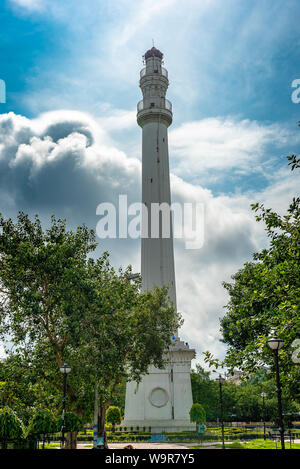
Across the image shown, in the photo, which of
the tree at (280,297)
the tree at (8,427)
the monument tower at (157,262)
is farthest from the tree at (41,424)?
the monument tower at (157,262)

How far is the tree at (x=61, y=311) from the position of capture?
75.6 ft

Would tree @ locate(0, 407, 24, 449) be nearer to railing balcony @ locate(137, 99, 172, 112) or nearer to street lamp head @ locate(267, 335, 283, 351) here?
street lamp head @ locate(267, 335, 283, 351)

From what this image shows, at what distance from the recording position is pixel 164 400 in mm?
41375

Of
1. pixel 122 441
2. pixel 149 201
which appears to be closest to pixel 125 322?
pixel 122 441

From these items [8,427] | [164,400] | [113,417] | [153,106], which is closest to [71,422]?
[8,427]

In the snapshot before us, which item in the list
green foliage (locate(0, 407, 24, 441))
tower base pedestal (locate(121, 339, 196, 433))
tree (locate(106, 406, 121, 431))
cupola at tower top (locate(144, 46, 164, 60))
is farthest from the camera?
cupola at tower top (locate(144, 46, 164, 60))

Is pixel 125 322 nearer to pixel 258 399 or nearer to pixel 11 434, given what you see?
pixel 11 434

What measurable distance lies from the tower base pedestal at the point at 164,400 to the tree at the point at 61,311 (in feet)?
49.5

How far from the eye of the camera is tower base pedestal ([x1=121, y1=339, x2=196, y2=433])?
132ft

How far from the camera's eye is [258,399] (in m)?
64.2

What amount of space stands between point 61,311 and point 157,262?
2310 cm

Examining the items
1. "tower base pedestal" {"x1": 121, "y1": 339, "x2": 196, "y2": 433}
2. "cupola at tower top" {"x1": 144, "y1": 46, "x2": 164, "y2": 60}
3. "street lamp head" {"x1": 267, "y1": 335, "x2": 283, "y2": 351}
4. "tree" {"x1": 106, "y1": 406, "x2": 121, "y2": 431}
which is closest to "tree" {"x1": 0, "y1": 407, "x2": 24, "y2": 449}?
"street lamp head" {"x1": 267, "y1": 335, "x2": 283, "y2": 351}

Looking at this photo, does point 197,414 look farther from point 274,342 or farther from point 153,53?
point 153,53

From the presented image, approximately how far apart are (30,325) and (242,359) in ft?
45.1
